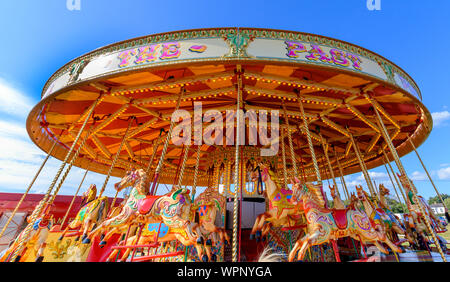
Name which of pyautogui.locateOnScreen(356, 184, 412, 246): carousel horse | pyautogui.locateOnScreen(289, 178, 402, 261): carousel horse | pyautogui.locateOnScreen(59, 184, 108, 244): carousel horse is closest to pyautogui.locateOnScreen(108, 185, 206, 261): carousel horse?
pyautogui.locateOnScreen(59, 184, 108, 244): carousel horse

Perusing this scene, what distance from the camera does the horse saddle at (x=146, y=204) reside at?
10.5ft

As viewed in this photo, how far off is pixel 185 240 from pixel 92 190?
332cm

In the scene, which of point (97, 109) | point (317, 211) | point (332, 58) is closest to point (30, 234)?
point (97, 109)

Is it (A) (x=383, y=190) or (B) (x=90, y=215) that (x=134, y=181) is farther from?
(A) (x=383, y=190)

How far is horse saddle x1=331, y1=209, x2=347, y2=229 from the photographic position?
3143 mm

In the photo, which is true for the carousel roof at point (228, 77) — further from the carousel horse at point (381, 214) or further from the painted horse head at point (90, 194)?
the carousel horse at point (381, 214)

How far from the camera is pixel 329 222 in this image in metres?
3.09

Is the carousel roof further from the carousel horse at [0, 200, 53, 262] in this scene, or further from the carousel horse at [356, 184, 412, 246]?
the carousel horse at [0, 200, 53, 262]

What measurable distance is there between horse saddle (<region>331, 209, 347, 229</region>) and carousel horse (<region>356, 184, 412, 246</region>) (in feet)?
2.37

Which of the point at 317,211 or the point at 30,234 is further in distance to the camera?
the point at 30,234
